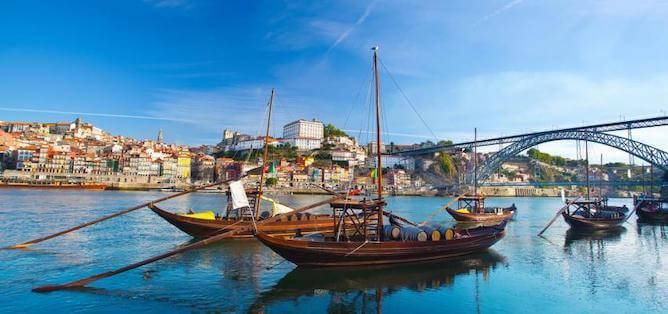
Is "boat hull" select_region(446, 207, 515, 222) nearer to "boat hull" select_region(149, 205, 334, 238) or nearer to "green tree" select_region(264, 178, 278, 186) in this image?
"boat hull" select_region(149, 205, 334, 238)

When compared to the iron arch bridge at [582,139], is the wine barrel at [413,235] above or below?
below

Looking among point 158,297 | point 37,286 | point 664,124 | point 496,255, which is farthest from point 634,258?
point 664,124

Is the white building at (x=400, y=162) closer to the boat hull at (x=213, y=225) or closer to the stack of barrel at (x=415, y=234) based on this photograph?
the boat hull at (x=213, y=225)

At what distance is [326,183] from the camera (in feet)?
306

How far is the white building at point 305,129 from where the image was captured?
416 ft

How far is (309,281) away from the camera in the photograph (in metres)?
10.6

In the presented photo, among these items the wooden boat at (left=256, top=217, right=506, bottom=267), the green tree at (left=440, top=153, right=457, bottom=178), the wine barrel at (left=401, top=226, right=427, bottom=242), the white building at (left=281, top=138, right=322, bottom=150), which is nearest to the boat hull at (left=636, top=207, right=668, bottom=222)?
the wooden boat at (left=256, top=217, right=506, bottom=267)

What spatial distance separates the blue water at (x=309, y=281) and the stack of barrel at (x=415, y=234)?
91 cm

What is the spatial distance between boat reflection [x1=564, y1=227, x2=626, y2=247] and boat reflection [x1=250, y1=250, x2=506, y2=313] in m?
10.1

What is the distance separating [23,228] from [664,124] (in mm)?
62213

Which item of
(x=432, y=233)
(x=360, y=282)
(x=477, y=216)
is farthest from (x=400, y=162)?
(x=360, y=282)

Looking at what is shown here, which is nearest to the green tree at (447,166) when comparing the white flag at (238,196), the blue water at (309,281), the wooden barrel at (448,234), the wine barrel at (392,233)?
the blue water at (309,281)

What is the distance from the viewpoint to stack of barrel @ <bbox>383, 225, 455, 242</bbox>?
12.6 m

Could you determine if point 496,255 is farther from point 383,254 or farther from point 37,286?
point 37,286
